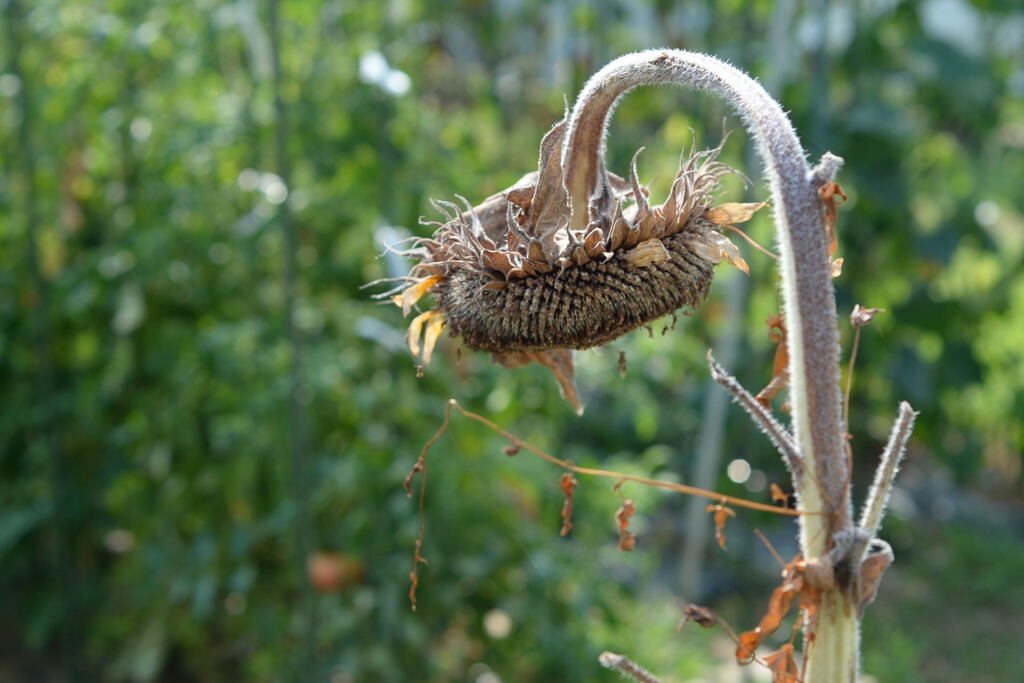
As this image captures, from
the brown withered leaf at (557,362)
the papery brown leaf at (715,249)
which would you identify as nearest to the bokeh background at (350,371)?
the brown withered leaf at (557,362)

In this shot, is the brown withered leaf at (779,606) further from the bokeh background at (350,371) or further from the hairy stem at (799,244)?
the bokeh background at (350,371)

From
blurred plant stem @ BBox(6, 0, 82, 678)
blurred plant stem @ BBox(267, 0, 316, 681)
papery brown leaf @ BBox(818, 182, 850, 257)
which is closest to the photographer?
papery brown leaf @ BBox(818, 182, 850, 257)

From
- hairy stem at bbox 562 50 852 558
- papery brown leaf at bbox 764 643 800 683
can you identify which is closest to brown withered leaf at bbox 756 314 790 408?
hairy stem at bbox 562 50 852 558

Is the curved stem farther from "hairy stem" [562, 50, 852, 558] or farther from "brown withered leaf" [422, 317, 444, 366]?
"brown withered leaf" [422, 317, 444, 366]

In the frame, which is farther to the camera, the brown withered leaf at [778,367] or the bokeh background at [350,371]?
the bokeh background at [350,371]

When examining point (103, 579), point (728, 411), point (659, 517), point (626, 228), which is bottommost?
point (103, 579)

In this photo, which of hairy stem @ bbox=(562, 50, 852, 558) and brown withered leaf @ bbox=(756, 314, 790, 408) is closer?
hairy stem @ bbox=(562, 50, 852, 558)

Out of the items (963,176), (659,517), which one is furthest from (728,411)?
(963,176)

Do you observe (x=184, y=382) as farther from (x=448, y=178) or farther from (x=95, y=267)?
(x=448, y=178)
